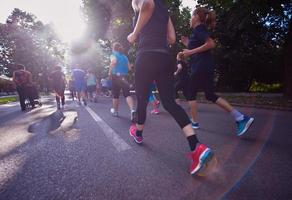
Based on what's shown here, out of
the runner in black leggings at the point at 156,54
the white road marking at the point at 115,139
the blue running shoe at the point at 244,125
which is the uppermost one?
the runner in black leggings at the point at 156,54

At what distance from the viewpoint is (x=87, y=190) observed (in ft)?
8.14

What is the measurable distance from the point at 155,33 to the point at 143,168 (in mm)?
1454

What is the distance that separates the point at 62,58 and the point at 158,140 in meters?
68.5

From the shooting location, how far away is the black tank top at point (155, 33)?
3270 millimetres

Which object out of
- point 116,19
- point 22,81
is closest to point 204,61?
point 22,81

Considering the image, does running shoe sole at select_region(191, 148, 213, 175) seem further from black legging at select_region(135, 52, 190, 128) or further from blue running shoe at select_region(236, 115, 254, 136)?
blue running shoe at select_region(236, 115, 254, 136)

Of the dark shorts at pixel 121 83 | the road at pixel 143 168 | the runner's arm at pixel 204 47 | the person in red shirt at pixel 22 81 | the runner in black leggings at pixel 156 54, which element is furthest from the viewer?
the person in red shirt at pixel 22 81

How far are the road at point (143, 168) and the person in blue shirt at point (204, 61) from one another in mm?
354

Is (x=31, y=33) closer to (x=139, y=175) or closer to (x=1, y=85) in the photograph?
(x=1, y=85)

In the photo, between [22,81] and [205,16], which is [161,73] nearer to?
A: [205,16]

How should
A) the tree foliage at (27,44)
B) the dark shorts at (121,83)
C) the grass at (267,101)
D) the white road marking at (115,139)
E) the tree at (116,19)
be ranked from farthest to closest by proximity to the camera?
the tree foliage at (27,44)
the tree at (116,19)
the grass at (267,101)
the dark shorts at (121,83)
the white road marking at (115,139)

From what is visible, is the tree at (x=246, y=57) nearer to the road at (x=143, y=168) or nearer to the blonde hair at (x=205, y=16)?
the blonde hair at (x=205, y=16)

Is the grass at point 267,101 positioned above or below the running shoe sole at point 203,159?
below

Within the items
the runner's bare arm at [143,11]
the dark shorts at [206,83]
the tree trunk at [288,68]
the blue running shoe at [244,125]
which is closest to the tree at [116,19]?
the tree trunk at [288,68]
